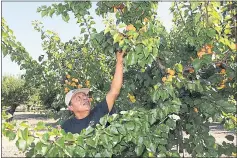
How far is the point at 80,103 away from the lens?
301 cm

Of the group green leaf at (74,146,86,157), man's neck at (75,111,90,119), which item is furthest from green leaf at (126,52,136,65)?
man's neck at (75,111,90,119)

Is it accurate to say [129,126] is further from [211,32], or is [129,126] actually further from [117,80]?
[117,80]

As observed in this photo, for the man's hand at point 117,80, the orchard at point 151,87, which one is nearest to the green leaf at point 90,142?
the orchard at point 151,87

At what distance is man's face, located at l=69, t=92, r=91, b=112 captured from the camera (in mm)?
2973

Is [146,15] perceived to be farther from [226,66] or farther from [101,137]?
[101,137]

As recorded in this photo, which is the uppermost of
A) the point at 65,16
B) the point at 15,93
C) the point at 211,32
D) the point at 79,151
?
the point at 65,16

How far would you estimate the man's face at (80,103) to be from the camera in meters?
2.97

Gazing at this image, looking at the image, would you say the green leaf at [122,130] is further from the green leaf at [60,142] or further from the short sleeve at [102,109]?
the short sleeve at [102,109]

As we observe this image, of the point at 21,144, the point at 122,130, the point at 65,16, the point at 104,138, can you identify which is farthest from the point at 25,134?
the point at 65,16

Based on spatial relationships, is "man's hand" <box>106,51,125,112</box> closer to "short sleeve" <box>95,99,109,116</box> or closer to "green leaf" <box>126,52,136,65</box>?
"short sleeve" <box>95,99,109,116</box>

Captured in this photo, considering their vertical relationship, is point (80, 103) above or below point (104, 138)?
above

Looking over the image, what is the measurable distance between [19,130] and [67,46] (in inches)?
204

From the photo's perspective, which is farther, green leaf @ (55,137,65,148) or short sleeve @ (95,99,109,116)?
short sleeve @ (95,99,109,116)

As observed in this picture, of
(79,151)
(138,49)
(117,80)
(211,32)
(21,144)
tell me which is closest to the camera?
(21,144)
